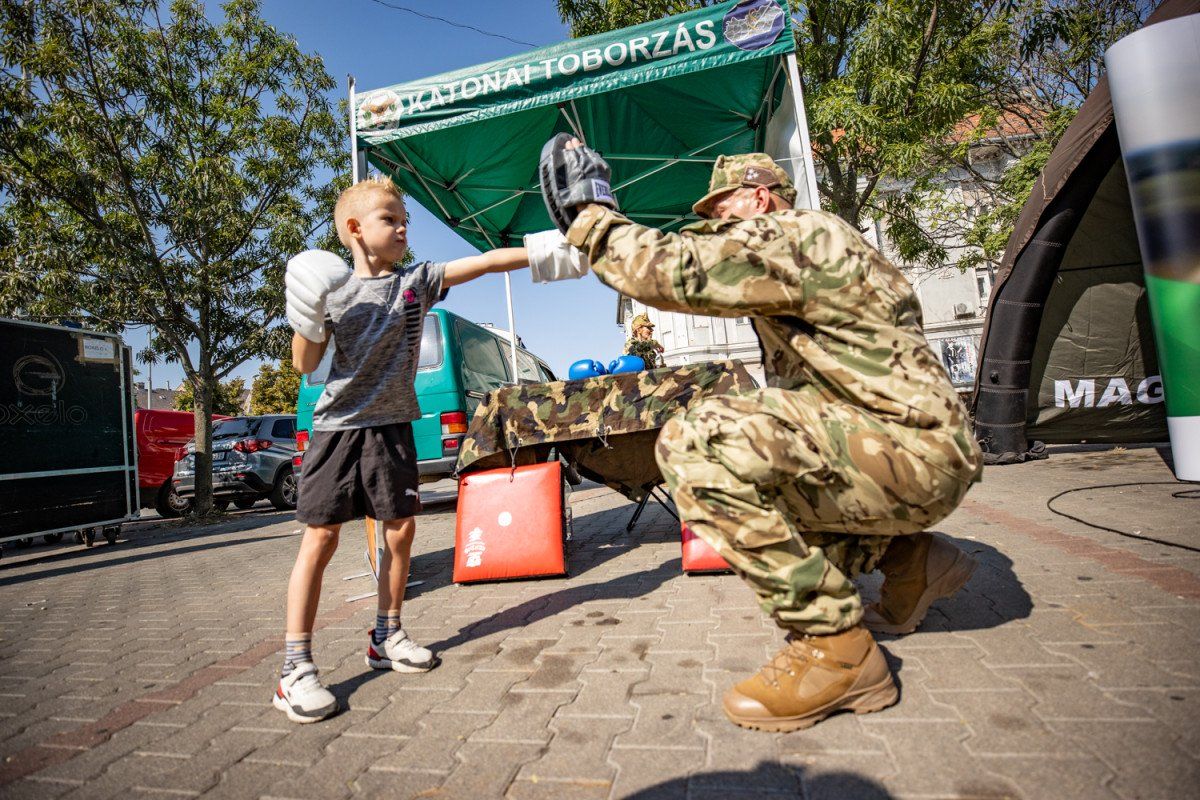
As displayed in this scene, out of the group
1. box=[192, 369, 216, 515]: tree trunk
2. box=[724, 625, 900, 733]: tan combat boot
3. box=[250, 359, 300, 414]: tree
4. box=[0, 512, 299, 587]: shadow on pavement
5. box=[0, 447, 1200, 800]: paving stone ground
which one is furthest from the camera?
box=[250, 359, 300, 414]: tree

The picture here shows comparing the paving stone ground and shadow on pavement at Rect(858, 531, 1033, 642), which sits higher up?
the paving stone ground

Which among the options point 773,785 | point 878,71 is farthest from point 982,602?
point 878,71

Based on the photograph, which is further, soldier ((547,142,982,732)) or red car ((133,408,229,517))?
red car ((133,408,229,517))

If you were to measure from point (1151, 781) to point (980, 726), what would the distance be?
33cm

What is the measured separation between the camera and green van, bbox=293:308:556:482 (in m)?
5.78

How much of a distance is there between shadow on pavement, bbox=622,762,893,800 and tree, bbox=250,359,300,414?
43259 millimetres

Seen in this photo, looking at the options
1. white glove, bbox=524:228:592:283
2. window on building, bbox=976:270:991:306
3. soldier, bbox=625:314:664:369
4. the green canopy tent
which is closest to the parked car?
the green canopy tent

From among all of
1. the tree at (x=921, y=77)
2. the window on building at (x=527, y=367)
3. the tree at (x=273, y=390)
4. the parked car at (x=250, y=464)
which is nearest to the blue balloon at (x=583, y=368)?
the window on building at (x=527, y=367)

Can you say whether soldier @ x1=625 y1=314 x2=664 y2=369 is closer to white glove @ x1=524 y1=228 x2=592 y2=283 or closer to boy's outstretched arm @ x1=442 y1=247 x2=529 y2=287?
boy's outstretched arm @ x1=442 y1=247 x2=529 y2=287

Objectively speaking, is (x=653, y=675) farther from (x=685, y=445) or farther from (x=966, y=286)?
(x=966, y=286)

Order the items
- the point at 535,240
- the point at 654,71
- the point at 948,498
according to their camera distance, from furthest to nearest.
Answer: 1. the point at 654,71
2. the point at 535,240
3. the point at 948,498

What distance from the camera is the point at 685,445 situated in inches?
70.2

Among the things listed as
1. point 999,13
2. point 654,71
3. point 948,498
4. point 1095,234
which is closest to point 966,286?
point 999,13

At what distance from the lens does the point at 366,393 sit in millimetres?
2199
